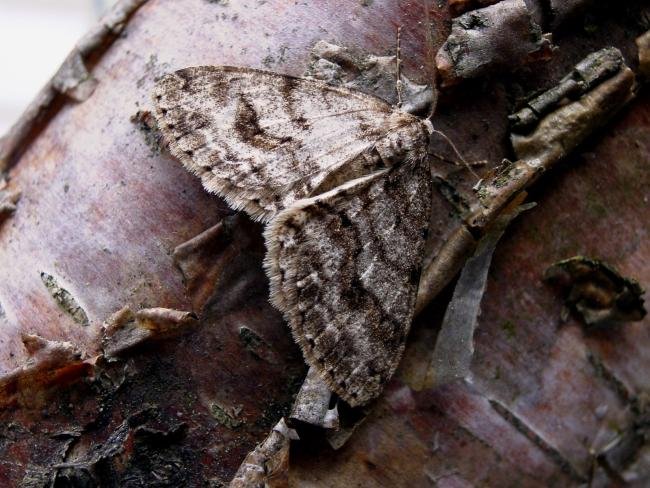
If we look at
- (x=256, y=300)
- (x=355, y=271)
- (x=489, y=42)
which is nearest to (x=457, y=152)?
(x=489, y=42)

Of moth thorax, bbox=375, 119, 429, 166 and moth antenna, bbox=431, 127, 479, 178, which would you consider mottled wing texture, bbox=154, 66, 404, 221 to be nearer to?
moth thorax, bbox=375, 119, 429, 166

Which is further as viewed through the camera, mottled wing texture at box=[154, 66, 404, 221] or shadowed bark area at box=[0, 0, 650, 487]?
mottled wing texture at box=[154, 66, 404, 221]

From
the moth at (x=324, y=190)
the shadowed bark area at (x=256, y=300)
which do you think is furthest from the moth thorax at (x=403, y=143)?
the shadowed bark area at (x=256, y=300)

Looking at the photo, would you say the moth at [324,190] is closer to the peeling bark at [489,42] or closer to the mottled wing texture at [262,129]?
the mottled wing texture at [262,129]

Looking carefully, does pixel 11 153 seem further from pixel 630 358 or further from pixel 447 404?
pixel 630 358

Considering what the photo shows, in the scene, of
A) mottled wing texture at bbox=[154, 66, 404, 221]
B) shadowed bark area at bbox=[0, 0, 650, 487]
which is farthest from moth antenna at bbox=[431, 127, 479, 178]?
mottled wing texture at bbox=[154, 66, 404, 221]

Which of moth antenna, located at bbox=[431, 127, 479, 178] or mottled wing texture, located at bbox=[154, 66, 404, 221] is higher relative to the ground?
mottled wing texture, located at bbox=[154, 66, 404, 221]

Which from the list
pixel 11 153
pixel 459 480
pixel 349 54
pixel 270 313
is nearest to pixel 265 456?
pixel 270 313
